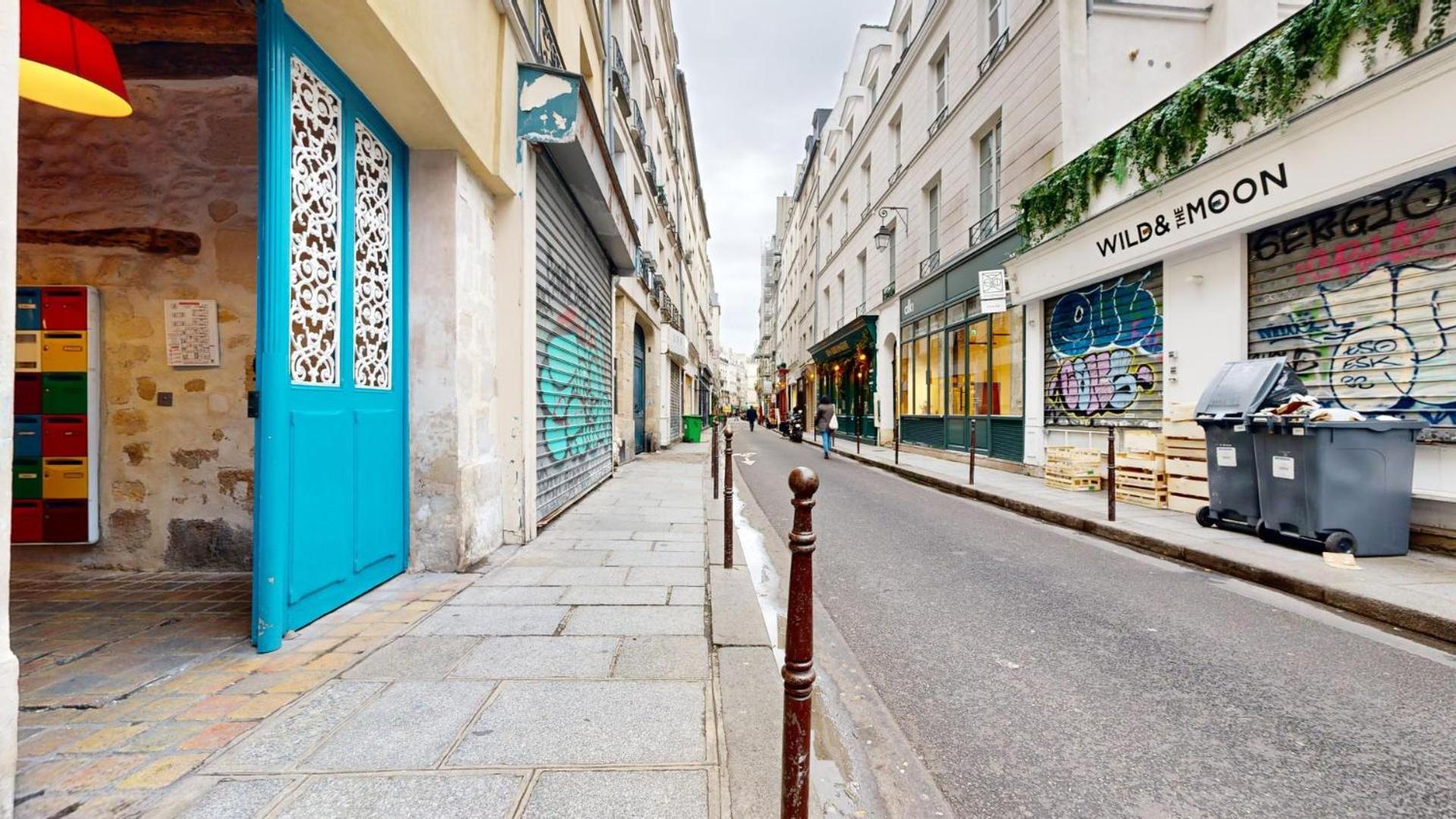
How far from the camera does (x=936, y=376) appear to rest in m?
15.2

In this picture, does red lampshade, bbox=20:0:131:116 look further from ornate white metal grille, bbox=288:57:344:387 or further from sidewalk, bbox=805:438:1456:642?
sidewalk, bbox=805:438:1456:642

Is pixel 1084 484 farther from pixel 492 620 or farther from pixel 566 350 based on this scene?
pixel 492 620

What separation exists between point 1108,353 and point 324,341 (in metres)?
10.1

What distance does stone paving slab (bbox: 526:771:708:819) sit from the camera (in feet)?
5.63

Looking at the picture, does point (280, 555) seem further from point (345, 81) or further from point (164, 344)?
point (345, 81)

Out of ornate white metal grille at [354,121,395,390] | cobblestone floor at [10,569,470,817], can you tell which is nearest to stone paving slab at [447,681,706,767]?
cobblestone floor at [10,569,470,817]

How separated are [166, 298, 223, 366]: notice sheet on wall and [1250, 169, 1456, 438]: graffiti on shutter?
988 cm

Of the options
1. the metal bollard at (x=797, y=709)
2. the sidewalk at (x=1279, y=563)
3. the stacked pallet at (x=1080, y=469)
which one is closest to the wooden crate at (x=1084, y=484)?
the stacked pallet at (x=1080, y=469)

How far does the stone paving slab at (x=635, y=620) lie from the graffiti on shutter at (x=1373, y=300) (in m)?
6.68

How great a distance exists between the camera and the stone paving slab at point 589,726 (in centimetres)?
200

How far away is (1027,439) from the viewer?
10.8 m

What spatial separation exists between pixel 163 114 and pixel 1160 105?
1074 cm

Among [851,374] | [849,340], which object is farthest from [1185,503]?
[851,374]

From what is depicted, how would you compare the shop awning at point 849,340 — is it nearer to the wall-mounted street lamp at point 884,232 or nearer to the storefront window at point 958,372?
the wall-mounted street lamp at point 884,232
